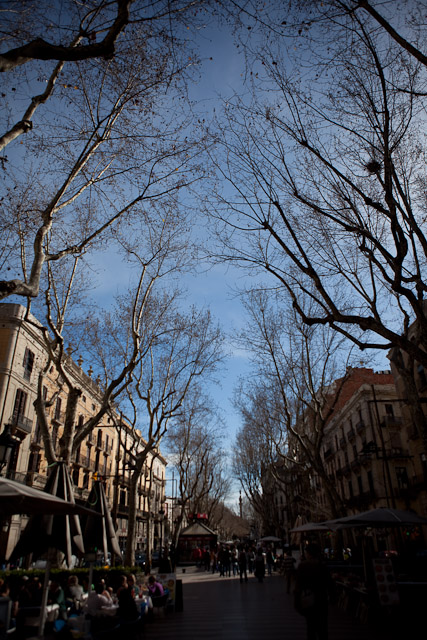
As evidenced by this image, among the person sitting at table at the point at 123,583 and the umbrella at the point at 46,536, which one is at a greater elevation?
the umbrella at the point at 46,536

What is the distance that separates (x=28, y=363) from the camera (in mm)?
26688

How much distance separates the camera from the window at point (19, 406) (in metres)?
24.5

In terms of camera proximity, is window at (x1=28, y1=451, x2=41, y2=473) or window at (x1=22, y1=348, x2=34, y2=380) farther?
window at (x1=28, y1=451, x2=41, y2=473)

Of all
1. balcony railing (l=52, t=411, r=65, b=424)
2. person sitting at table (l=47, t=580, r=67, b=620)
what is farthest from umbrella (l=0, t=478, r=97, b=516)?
balcony railing (l=52, t=411, r=65, b=424)

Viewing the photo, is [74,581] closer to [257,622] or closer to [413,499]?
[257,622]

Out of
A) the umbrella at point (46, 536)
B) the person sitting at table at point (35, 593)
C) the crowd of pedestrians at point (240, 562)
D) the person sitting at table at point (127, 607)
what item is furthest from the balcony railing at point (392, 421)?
the umbrella at point (46, 536)

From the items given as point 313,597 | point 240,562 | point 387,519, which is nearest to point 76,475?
point 240,562

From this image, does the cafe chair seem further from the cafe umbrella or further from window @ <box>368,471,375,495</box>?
window @ <box>368,471,375,495</box>

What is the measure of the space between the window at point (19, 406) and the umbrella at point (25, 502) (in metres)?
20.5

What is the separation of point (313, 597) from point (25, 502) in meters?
3.78

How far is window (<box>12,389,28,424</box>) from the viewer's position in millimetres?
24469

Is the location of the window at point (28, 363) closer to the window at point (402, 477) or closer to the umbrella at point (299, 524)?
the umbrella at point (299, 524)

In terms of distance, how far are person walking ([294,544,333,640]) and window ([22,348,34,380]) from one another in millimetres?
23837

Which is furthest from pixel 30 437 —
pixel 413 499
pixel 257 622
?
pixel 413 499
